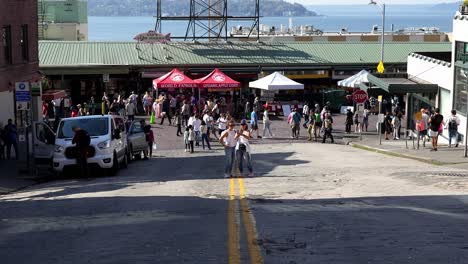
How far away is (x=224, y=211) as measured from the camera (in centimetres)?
1301

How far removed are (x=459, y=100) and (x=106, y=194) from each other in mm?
18528

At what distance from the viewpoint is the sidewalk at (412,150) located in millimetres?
24987

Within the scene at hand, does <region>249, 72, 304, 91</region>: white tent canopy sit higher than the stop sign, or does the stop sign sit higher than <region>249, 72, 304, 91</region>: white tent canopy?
<region>249, 72, 304, 91</region>: white tent canopy

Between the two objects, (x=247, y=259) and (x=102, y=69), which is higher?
(x=102, y=69)

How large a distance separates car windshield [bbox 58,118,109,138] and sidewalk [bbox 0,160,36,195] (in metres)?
1.69

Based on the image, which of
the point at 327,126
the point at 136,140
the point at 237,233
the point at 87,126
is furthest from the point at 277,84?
the point at 237,233

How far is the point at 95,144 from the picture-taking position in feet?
72.2

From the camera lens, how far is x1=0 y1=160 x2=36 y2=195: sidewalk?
20322 millimetres

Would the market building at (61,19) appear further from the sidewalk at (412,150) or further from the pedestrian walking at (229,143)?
the pedestrian walking at (229,143)

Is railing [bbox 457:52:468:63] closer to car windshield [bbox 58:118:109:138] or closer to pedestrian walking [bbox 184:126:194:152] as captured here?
pedestrian walking [bbox 184:126:194:152]

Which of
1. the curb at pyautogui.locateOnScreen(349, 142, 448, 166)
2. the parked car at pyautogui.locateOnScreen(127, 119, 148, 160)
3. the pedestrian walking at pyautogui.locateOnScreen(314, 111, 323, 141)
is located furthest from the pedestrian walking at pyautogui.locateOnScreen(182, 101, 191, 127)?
the curb at pyautogui.locateOnScreen(349, 142, 448, 166)

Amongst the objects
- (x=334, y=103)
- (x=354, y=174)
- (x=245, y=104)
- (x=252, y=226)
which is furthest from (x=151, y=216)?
(x=334, y=103)

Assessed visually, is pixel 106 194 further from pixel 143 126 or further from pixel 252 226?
pixel 143 126

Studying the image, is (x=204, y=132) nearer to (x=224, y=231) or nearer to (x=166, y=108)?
(x=166, y=108)
